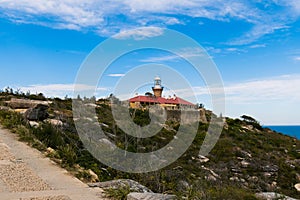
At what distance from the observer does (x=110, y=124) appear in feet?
57.0

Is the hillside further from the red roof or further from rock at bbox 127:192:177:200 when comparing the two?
the red roof

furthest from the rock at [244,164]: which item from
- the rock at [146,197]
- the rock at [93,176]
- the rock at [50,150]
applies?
the rock at [146,197]

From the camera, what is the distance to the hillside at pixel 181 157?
584 centimetres

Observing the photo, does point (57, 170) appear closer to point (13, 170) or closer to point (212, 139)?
point (13, 170)

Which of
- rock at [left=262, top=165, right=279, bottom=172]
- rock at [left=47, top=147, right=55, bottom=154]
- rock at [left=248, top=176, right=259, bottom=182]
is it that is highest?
rock at [left=47, top=147, right=55, bottom=154]

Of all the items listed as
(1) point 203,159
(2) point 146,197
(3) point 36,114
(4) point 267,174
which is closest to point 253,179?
(4) point 267,174

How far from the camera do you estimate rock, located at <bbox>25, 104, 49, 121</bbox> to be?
9.67m

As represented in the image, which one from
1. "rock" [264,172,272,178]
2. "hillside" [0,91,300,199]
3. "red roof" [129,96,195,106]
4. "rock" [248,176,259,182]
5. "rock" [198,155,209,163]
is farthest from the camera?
"red roof" [129,96,195,106]

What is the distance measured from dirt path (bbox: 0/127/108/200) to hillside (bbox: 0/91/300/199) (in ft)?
1.03

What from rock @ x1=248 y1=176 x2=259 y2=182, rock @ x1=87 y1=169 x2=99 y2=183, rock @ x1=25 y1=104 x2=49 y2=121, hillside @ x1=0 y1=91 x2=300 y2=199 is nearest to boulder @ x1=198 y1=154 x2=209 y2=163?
Result: hillside @ x1=0 y1=91 x2=300 y2=199

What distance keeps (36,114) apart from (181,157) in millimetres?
11207

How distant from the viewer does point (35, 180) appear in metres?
4.86

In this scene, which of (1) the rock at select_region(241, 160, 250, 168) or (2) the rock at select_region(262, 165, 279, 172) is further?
(1) the rock at select_region(241, 160, 250, 168)

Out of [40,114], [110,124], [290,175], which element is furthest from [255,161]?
[40,114]
